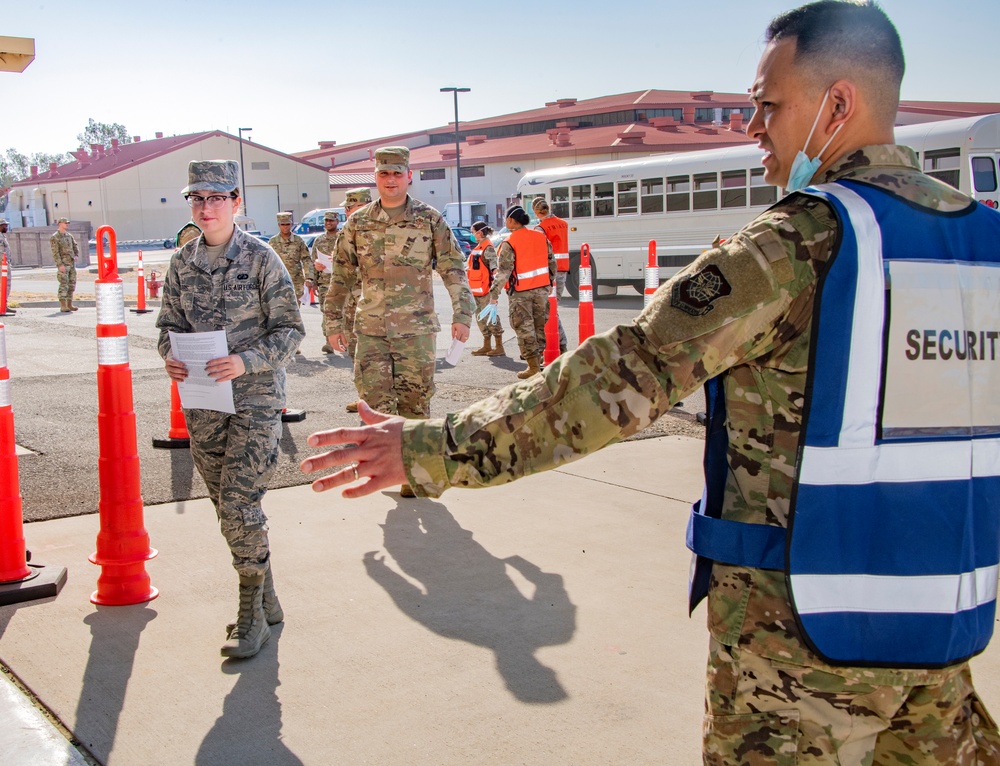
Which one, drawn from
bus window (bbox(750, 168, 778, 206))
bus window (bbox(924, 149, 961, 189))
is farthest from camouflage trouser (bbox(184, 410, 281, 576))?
bus window (bbox(750, 168, 778, 206))

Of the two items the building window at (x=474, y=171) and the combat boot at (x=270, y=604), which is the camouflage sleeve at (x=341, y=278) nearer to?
the combat boot at (x=270, y=604)

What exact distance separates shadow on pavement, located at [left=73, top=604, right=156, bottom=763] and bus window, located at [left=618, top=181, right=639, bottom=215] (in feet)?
64.4

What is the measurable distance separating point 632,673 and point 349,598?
1472 millimetres

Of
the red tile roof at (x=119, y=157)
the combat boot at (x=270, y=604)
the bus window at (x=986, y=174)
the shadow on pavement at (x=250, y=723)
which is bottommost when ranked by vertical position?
the shadow on pavement at (x=250, y=723)

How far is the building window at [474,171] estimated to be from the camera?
6266 centimetres

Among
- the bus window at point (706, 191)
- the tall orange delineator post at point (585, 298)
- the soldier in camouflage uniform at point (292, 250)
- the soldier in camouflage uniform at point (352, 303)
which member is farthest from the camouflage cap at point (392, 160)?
the bus window at point (706, 191)

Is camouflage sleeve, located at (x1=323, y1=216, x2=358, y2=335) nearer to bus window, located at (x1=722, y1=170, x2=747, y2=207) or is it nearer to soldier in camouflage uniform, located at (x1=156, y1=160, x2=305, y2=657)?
soldier in camouflage uniform, located at (x1=156, y1=160, x2=305, y2=657)

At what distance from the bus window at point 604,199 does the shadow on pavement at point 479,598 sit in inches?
734

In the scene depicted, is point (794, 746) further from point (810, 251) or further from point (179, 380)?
point (179, 380)

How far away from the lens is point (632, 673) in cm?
378

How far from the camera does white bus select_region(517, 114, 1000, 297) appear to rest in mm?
17125

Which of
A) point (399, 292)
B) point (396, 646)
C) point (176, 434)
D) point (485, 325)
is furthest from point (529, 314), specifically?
point (396, 646)

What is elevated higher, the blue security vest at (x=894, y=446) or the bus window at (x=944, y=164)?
the bus window at (x=944, y=164)

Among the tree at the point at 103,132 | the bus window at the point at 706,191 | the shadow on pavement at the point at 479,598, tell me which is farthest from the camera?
the tree at the point at 103,132
